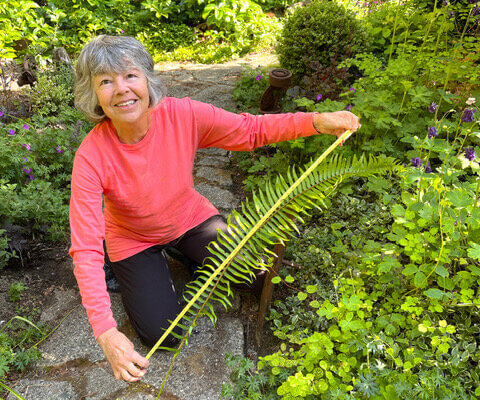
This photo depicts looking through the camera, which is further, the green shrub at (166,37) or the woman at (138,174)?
the green shrub at (166,37)

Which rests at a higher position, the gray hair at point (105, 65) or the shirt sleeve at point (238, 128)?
the gray hair at point (105, 65)

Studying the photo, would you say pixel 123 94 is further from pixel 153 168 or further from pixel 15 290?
pixel 15 290

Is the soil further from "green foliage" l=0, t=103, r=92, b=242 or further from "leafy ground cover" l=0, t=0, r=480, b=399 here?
"green foliage" l=0, t=103, r=92, b=242

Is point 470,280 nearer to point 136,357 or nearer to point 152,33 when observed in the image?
point 136,357

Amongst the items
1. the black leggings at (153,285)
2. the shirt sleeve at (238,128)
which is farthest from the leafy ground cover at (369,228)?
the shirt sleeve at (238,128)

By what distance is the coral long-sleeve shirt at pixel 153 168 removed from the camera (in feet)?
6.30

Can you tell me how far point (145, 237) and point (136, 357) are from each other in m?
1.00

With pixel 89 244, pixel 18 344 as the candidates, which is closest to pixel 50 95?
pixel 18 344

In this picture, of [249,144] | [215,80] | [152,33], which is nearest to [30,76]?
[215,80]

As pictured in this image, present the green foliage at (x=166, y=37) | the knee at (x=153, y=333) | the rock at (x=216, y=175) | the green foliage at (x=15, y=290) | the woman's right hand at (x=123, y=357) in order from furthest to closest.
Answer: the green foliage at (x=166, y=37) < the rock at (x=216, y=175) < the green foliage at (x=15, y=290) < the knee at (x=153, y=333) < the woman's right hand at (x=123, y=357)

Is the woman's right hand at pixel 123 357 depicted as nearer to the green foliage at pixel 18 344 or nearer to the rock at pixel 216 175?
the green foliage at pixel 18 344

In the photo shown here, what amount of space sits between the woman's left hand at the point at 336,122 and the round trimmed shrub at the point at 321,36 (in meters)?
2.40

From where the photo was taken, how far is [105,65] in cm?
184

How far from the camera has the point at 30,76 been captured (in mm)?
4805
